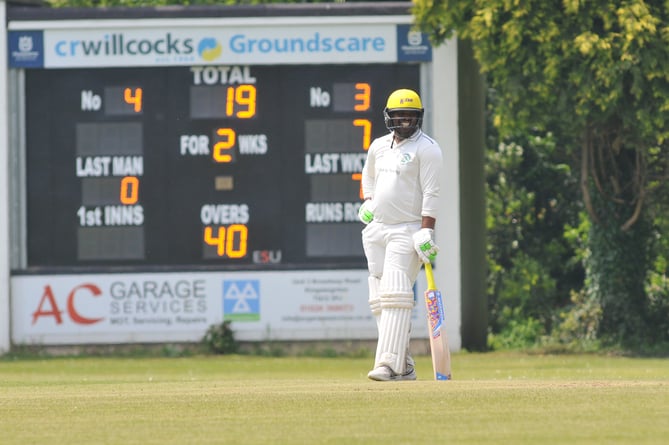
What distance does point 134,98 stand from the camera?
64.3 ft

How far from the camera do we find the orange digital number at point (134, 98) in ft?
64.2

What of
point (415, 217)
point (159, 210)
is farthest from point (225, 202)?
point (415, 217)

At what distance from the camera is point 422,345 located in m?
19.9

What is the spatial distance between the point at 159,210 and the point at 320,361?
257cm

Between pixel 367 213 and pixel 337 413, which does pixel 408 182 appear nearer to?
pixel 367 213

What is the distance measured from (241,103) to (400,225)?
6700mm

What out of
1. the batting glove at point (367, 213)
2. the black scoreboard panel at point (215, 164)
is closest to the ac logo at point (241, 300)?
the black scoreboard panel at point (215, 164)

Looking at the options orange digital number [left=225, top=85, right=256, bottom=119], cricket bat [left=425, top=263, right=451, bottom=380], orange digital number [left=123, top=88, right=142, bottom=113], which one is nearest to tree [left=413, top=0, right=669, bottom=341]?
orange digital number [left=225, top=85, right=256, bottom=119]

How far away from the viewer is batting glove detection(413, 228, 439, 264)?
42.0ft

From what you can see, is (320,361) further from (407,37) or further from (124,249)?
(407,37)

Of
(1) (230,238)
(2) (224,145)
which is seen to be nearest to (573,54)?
(2) (224,145)

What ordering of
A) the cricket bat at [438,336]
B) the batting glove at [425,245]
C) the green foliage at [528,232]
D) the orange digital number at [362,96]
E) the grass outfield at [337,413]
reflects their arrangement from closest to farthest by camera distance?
the grass outfield at [337,413] < the batting glove at [425,245] < the cricket bat at [438,336] < the orange digital number at [362,96] < the green foliage at [528,232]

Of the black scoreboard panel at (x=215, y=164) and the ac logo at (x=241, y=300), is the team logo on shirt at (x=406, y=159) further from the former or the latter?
the ac logo at (x=241, y=300)

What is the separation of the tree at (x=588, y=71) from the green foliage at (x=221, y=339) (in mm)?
3999
